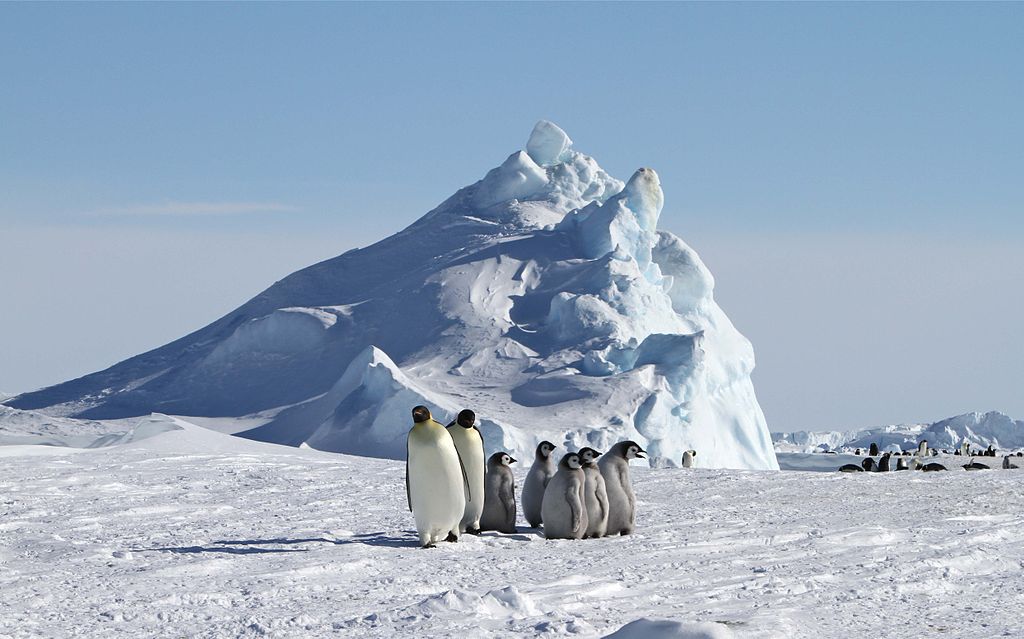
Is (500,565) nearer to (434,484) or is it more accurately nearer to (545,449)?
(434,484)

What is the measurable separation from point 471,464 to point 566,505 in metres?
0.73

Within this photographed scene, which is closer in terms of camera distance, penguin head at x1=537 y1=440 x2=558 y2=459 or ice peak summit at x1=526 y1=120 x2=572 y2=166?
penguin head at x1=537 y1=440 x2=558 y2=459

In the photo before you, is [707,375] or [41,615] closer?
[41,615]

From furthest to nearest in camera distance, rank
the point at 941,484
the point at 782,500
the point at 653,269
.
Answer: the point at 653,269, the point at 941,484, the point at 782,500

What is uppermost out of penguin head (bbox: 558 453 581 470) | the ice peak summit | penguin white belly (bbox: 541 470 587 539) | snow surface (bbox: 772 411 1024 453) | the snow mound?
the ice peak summit

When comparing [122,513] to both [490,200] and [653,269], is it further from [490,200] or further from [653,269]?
[490,200]

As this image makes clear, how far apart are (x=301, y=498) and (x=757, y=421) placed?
67.3 feet

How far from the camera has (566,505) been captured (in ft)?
26.5

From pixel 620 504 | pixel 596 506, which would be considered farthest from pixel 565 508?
pixel 620 504

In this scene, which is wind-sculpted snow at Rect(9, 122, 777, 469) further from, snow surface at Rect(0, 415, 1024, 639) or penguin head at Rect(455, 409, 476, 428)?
penguin head at Rect(455, 409, 476, 428)

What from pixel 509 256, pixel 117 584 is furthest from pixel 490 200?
pixel 117 584

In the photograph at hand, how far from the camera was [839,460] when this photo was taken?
29594 millimetres

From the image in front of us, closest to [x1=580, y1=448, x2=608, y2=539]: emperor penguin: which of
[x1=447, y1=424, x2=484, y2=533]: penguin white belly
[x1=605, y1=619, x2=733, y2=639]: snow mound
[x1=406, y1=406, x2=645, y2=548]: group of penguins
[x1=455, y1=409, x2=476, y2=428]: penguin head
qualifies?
[x1=406, y1=406, x2=645, y2=548]: group of penguins

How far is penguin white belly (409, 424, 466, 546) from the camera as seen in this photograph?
24.9ft
